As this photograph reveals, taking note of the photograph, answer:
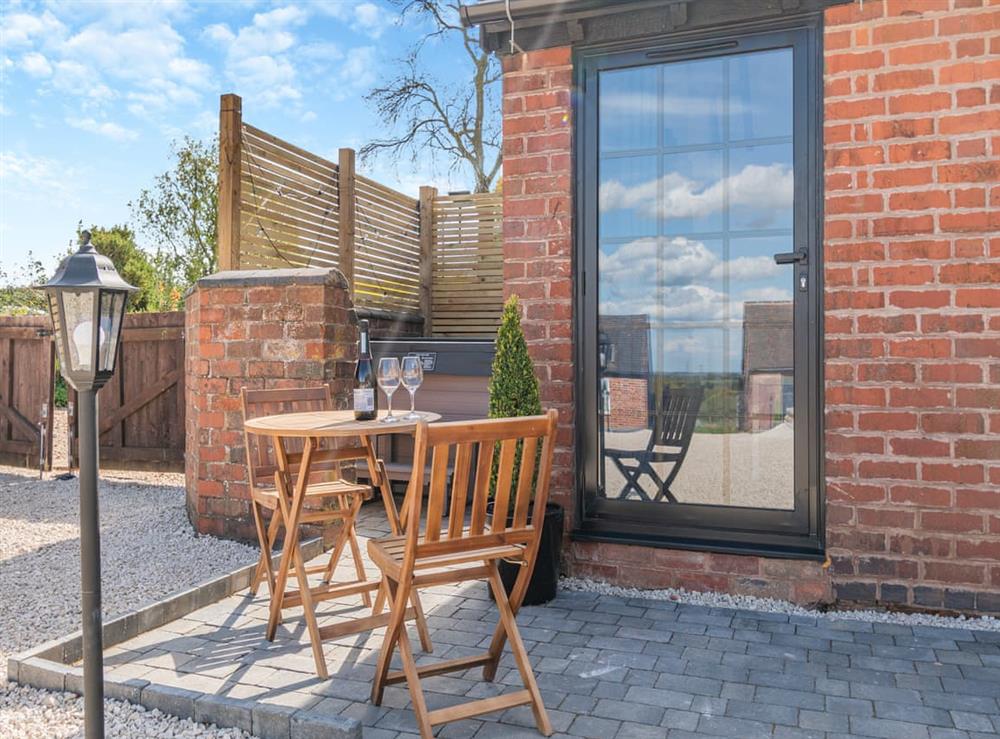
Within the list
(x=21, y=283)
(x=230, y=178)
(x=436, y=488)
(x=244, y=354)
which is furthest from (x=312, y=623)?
(x=21, y=283)

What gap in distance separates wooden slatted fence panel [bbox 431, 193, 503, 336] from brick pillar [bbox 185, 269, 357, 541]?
11.4 ft

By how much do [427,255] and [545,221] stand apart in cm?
463

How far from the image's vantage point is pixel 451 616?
132 inches

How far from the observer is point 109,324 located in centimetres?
209

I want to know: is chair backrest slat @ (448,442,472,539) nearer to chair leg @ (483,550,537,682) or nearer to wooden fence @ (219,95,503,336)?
chair leg @ (483,550,537,682)

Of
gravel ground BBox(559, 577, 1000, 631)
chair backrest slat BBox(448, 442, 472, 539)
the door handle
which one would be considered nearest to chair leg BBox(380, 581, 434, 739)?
chair backrest slat BBox(448, 442, 472, 539)

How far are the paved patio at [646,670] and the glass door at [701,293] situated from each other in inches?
21.6

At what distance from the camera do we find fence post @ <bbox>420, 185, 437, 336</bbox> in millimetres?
8320

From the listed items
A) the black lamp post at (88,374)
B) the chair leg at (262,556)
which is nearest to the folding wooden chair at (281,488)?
the chair leg at (262,556)

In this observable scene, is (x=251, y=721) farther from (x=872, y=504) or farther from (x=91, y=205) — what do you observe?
(x=91, y=205)

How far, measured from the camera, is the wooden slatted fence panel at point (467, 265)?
8.00 meters

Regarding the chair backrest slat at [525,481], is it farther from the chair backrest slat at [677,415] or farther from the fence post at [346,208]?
the fence post at [346,208]

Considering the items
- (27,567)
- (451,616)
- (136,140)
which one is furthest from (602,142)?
(136,140)

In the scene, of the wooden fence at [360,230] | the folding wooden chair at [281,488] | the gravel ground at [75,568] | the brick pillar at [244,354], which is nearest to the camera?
the gravel ground at [75,568]
